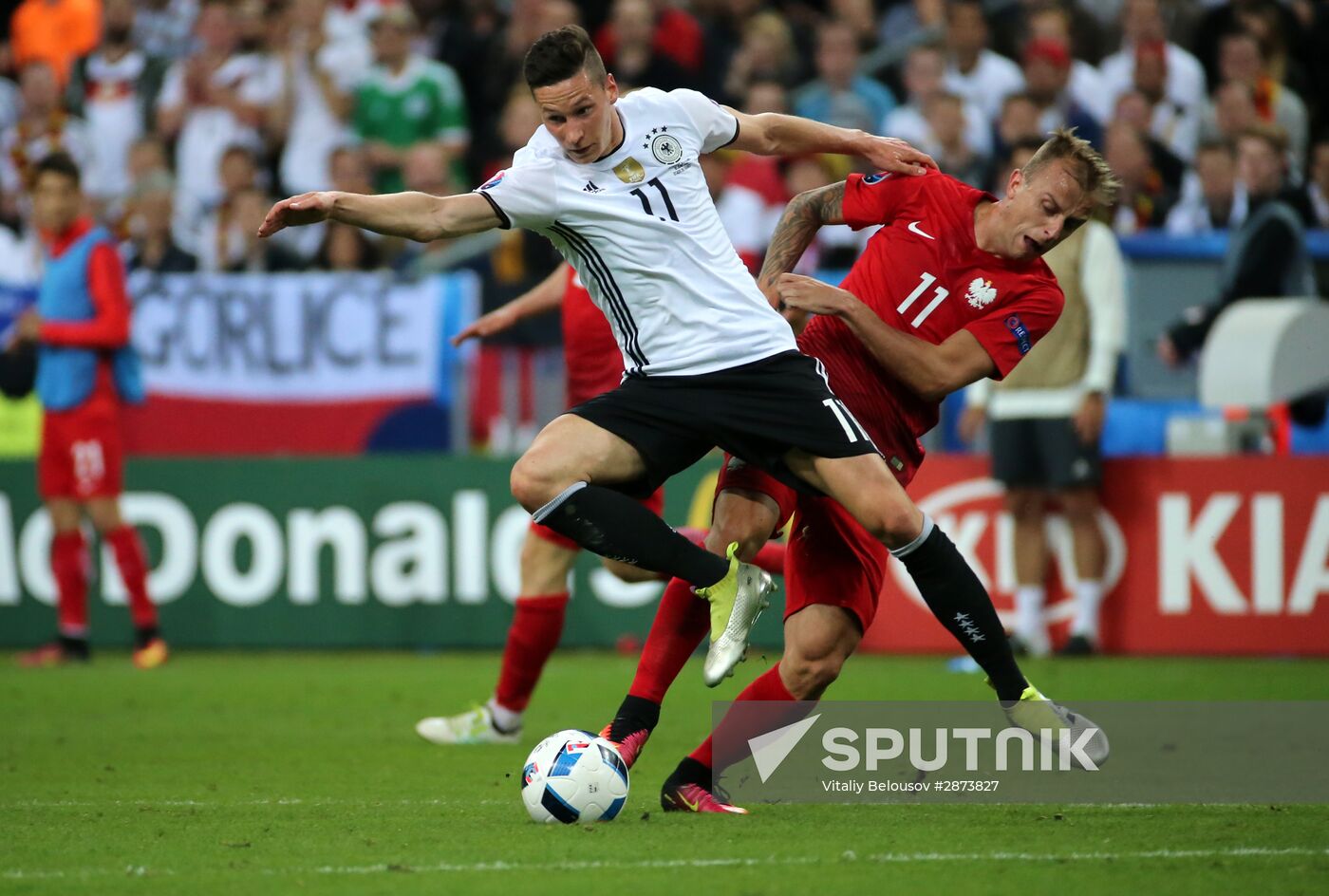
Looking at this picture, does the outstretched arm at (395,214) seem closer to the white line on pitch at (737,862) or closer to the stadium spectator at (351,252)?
the white line on pitch at (737,862)

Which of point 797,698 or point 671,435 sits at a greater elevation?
point 671,435

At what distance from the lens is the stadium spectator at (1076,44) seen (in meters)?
13.6

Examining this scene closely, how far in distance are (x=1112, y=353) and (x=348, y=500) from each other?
15.5ft

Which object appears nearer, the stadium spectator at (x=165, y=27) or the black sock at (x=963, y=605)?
the black sock at (x=963, y=605)

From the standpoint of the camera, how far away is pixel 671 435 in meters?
5.70

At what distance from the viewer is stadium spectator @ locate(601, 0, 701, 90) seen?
1420cm

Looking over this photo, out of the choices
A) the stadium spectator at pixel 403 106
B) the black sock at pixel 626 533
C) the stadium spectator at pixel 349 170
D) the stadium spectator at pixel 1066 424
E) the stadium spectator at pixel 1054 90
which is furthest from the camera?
the stadium spectator at pixel 403 106

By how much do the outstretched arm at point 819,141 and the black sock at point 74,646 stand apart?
652 cm

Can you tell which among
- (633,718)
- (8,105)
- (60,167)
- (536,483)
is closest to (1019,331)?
(536,483)

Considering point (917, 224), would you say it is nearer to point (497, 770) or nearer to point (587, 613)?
point (497, 770)

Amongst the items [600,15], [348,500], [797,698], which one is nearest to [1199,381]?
[348,500]

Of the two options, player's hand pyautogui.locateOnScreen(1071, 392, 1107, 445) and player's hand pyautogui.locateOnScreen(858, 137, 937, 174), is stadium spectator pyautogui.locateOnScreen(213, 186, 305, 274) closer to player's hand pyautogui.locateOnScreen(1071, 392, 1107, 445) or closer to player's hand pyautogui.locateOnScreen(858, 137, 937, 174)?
player's hand pyautogui.locateOnScreen(1071, 392, 1107, 445)

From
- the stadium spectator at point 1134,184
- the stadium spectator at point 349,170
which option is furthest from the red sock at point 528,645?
the stadium spectator at point 349,170

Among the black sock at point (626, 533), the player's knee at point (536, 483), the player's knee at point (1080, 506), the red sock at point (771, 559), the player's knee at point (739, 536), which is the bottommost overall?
the player's knee at point (1080, 506)
